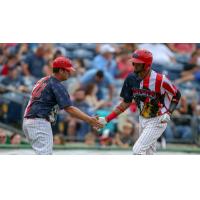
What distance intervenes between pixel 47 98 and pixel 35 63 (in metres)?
6.40

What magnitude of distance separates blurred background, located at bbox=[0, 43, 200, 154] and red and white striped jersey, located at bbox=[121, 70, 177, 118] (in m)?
4.96

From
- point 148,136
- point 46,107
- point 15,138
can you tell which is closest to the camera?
point 46,107

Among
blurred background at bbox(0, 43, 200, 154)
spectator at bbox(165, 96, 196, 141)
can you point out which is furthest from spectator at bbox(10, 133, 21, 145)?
spectator at bbox(165, 96, 196, 141)

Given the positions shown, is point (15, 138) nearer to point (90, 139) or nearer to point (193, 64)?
point (90, 139)

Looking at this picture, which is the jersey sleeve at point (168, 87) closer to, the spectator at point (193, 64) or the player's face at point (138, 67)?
the player's face at point (138, 67)

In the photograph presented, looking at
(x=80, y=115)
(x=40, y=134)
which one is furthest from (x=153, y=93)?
(x=40, y=134)

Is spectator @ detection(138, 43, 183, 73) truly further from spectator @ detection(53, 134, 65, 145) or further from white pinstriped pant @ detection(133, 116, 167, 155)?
white pinstriped pant @ detection(133, 116, 167, 155)

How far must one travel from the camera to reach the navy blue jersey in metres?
9.46

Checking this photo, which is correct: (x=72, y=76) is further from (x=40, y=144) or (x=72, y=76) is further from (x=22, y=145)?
(x=40, y=144)

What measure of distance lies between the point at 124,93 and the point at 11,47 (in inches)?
241

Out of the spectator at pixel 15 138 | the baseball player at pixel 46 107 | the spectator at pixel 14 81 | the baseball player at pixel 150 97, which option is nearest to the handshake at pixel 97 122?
the baseball player at pixel 46 107

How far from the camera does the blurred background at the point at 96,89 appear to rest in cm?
1531

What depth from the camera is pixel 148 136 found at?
9.91 meters
